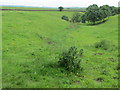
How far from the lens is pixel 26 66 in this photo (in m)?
13.7

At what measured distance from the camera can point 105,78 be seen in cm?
1162

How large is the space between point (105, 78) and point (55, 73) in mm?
4045

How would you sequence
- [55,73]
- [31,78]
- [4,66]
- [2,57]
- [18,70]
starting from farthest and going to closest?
[2,57]
[4,66]
[18,70]
[55,73]
[31,78]

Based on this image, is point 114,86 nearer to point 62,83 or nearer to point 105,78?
point 105,78

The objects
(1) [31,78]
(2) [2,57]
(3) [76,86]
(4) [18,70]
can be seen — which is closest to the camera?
(3) [76,86]

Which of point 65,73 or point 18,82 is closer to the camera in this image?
point 18,82

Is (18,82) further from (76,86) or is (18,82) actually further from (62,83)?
(76,86)

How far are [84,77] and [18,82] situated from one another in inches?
200

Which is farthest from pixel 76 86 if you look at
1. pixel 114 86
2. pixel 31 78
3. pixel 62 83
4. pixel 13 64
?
pixel 13 64

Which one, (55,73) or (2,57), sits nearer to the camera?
(55,73)

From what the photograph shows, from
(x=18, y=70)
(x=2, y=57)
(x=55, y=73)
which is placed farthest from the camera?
(x=2, y=57)

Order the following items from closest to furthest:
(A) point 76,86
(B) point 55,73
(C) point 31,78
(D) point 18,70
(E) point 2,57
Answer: (A) point 76,86
(C) point 31,78
(B) point 55,73
(D) point 18,70
(E) point 2,57

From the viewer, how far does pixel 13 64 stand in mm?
14008

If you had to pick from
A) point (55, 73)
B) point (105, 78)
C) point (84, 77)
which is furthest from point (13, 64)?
point (105, 78)
